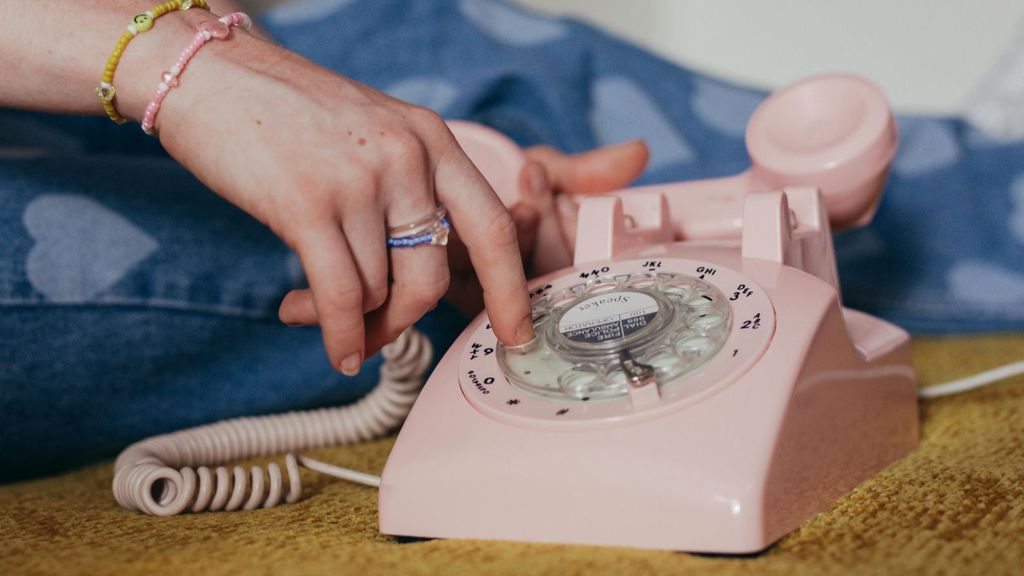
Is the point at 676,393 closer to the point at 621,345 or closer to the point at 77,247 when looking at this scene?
the point at 621,345

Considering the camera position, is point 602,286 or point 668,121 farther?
point 668,121

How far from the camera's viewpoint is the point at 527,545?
1.72 feet

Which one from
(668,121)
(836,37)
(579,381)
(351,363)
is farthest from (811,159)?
(836,37)

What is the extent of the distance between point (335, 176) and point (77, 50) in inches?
8.0

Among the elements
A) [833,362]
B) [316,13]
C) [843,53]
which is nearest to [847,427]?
[833,362]

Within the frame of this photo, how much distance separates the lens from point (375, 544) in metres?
0.56

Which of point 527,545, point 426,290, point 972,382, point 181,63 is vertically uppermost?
point 181,63

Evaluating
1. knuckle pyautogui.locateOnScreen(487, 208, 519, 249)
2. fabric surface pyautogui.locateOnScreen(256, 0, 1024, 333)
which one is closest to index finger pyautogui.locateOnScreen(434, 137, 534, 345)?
knuckle pyautogui.locateOnScreen(487, 208, 519, 249)

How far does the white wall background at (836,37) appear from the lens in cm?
157

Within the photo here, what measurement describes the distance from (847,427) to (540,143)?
0.71 meters

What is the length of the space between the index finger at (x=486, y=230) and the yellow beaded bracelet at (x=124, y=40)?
0.19 m

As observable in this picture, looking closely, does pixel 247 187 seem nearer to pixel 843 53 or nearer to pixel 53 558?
pixel 53 558

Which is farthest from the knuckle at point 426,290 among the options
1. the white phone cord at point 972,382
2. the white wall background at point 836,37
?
the white wall background at point 836,37

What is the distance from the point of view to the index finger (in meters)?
0.57
